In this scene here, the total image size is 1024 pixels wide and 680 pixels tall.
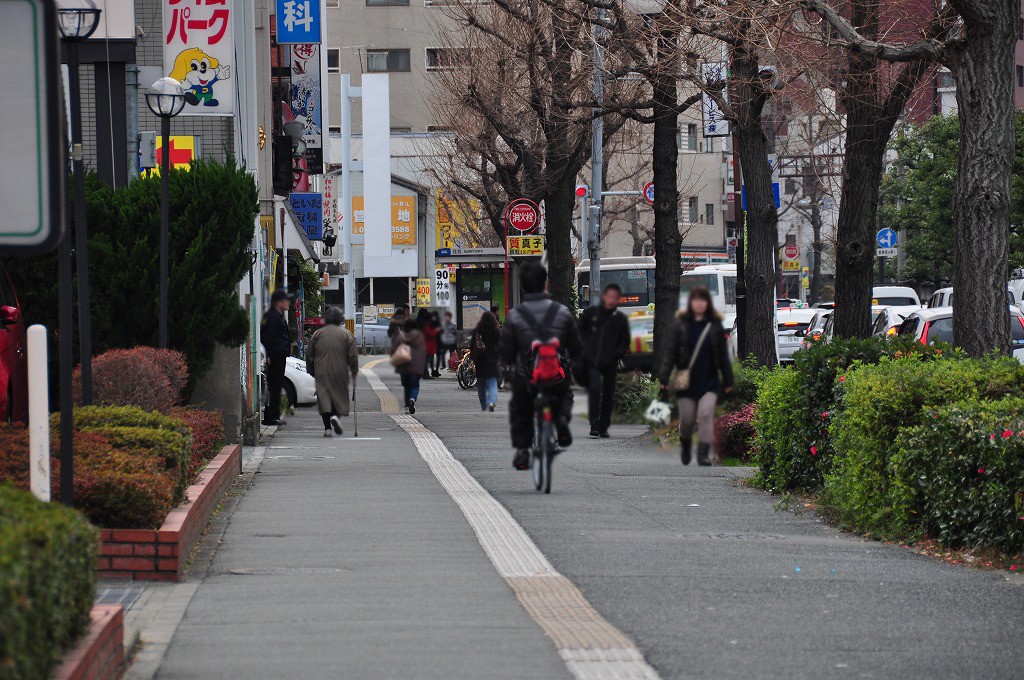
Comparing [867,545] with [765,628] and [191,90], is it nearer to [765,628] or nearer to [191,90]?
[765,628]

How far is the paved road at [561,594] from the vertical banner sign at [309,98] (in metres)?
31.4

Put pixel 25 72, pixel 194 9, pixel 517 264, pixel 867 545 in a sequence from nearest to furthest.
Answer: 1. pixel 517 264
2. pixel 25 72
3. pixel 194 9
4. pixel 867 545

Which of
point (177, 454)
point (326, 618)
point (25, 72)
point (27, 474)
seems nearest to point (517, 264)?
point (25, 72)

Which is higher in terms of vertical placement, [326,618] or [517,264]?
[517,264]

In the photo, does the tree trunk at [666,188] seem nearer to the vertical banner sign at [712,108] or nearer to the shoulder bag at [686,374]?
the vertical banner sign at [712,108]

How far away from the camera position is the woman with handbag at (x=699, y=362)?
462 centimetres

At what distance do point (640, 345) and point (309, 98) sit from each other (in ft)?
190

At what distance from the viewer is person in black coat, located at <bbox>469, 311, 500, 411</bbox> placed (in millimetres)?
5543

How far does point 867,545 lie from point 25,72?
2206cm

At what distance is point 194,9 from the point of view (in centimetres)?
2475

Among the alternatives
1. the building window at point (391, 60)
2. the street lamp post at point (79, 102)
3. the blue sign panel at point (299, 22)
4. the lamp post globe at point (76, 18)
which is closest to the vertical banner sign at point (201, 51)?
the street lamp post at point (79, 102)

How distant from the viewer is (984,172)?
20.8 meters

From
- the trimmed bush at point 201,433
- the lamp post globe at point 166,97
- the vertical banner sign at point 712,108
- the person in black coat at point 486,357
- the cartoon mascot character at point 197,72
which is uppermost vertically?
the cartoon mascot character at point 197,72

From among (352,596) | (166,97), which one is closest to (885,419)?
(352,596)
